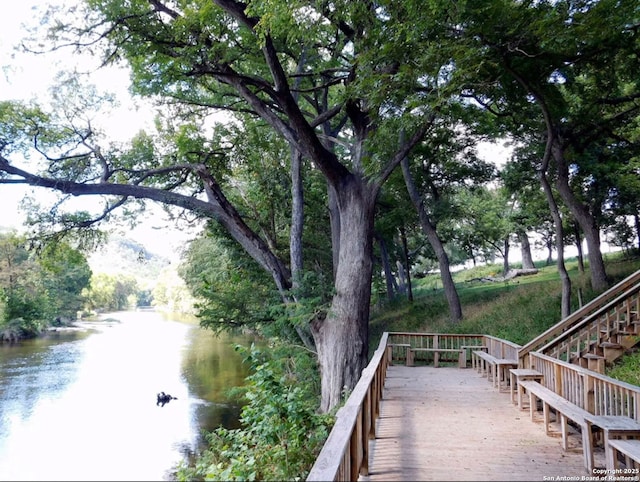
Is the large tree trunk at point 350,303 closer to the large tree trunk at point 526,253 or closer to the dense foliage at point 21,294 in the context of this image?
the large tree trunk at point 526,253

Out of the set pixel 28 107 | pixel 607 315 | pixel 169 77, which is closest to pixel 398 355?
pixel 607 315

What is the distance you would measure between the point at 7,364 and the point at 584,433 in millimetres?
29661

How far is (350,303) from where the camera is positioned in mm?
9328

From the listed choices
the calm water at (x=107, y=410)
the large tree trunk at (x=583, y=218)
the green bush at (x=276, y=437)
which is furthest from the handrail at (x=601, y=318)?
the calm water at (x=107, y=410)

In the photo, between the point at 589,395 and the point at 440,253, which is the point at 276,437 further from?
the point at 440,253

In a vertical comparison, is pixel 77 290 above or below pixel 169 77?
below

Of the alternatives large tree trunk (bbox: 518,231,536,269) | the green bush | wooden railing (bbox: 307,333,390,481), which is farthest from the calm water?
large tree trunk (bbox: 518,231,536,269)

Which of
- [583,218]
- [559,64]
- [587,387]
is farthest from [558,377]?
[583,218]

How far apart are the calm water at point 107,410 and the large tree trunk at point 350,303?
11.2ft

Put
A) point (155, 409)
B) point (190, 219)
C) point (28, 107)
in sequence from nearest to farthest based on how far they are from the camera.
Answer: point (28, 107), point (190, 219), point (155, 409)

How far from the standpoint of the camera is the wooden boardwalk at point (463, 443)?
4062 millimetres

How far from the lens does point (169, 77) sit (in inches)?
400

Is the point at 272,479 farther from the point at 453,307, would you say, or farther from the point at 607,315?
the point at 453,307

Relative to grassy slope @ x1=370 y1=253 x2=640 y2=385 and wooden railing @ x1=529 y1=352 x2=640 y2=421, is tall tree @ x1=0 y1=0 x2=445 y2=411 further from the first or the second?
grassy slope @ x1=370 y1=253 x2=640 y2=385
